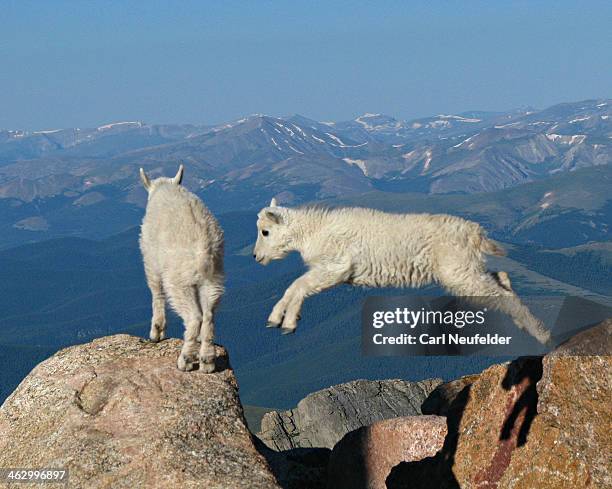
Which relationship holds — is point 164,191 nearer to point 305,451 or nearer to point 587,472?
point 587,472

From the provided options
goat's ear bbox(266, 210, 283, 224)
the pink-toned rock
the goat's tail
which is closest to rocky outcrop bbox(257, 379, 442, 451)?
the pink-toned rock

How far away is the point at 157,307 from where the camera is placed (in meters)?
14.6

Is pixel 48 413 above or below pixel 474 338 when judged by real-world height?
below

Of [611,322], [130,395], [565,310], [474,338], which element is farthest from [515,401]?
[130,395]

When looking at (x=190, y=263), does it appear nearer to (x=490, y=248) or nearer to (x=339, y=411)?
(x=490, y=248)

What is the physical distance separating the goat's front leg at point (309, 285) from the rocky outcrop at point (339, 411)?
1820cm

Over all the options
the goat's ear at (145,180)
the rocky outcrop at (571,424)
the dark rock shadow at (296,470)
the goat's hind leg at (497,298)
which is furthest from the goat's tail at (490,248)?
the dark rock shadow at (296,470)

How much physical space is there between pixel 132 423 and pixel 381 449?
6350mm

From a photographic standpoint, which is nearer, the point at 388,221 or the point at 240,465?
the point at 388,221

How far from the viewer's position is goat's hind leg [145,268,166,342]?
14227 mm

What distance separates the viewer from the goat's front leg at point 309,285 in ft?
30.2

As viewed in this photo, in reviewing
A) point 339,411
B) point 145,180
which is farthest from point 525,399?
point 339,411

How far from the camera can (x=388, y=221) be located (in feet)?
36.1

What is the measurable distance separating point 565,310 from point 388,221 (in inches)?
96.4
